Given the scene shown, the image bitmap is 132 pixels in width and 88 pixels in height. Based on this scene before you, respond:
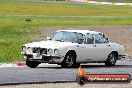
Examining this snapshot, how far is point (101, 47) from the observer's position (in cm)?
2334

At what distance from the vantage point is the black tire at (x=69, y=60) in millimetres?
21469

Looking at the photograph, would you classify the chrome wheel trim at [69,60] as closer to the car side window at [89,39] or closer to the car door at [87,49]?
the car door at [87,49]

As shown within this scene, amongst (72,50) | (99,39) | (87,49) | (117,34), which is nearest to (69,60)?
(72,50)

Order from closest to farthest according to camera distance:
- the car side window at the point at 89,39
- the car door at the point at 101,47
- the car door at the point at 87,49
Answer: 1. the car door at the point at 87,49
2. the car side window at the point at 89,39
3. the car door at the point at 101,47

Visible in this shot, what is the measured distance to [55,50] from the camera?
2119cm

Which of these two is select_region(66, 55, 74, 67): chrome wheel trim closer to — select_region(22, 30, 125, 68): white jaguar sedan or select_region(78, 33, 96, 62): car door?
select_region(22, 30, 125, 68): white jaguar sedan

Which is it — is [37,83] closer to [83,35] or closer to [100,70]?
[100,70]

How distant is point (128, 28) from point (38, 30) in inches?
312

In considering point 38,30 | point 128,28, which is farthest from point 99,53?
point 128,28

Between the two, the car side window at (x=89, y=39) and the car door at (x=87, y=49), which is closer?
the car door at (x=87, y=49)

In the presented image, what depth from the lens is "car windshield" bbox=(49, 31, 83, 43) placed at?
22.7 m

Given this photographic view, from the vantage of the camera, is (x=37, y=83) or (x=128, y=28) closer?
(x=37, y=83)

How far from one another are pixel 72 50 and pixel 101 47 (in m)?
1.82

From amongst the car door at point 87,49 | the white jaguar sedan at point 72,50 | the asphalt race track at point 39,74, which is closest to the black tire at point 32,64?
the white jaguar sedan at point 72,50
